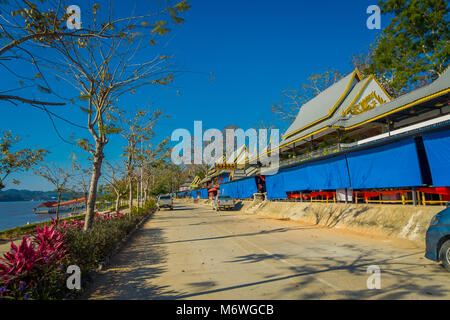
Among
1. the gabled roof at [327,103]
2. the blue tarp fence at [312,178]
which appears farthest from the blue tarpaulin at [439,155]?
the gabled roof at [327,103]

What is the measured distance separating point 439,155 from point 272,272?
8.30m

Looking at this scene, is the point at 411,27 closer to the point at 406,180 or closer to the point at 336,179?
the point at 336,179

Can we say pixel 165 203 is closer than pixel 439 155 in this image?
No

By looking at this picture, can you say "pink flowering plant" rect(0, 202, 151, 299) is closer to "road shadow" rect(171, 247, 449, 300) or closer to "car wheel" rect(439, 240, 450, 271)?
"road shadow" rect(171, 247, 449, 300)

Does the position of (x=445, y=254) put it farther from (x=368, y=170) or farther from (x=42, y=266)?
(x=368, y=170)

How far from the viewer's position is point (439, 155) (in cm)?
950

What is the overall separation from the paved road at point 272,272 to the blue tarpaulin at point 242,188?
2158 cm

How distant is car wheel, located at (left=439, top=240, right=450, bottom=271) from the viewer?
5312mm

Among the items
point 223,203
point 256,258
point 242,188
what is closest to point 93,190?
point 256,258

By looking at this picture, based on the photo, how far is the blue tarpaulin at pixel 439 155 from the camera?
928 centimetres

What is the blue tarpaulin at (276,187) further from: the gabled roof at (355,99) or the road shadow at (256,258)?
the road shadow at (256,258)
